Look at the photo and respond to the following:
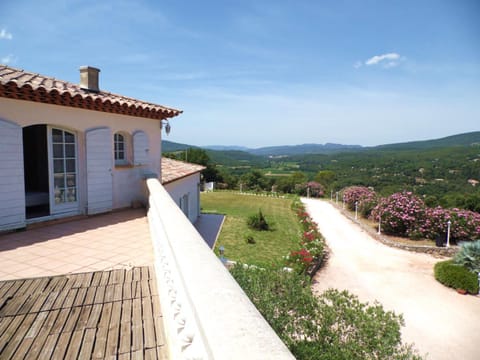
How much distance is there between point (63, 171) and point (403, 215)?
60.1 feet

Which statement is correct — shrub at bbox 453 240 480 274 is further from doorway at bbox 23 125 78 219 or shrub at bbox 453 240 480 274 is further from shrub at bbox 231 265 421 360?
doorway at bbox 23 125 78 219

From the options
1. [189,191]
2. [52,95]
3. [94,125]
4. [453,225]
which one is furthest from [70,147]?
[453,225]

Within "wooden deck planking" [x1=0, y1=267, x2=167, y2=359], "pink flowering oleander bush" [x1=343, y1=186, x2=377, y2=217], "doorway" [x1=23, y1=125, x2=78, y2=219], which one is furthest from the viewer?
"pink flowering oleander bush" [x1=343, y1=186, x2=377, y2=217]

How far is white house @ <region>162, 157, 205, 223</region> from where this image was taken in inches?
492

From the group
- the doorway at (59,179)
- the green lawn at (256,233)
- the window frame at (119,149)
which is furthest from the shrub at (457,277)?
the doorway at (59,179)

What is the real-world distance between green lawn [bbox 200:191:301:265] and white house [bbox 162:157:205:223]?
7.56ft

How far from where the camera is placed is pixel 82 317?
9.55ft

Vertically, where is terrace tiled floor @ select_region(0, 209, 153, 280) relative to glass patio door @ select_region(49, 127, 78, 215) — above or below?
below

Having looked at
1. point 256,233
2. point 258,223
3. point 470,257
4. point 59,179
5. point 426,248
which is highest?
point 59,179

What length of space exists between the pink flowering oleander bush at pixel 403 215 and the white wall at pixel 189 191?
11.9 meters

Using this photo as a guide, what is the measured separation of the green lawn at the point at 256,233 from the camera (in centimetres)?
1384

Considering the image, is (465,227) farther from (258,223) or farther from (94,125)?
(94,125)

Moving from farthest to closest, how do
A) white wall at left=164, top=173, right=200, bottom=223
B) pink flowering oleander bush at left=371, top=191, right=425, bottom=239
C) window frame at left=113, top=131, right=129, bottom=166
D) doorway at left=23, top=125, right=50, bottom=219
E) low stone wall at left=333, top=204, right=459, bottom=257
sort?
1. pink flowering oleander bush at left=371, top=191, right=425, bottom=239
2. low stone wall at left=333, top=204, right=459, bottom=257
3. white wall at left=164, top=173, right=200, bottom=223
4. doorway at left=23, top=125, right=50, bottom=219
5. window frame at left=113, top=131, right=129, bottom=166

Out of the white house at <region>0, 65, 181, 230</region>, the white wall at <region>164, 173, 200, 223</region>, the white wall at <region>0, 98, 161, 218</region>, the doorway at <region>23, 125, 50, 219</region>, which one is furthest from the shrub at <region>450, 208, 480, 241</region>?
the doorway at <region>23, 125, 50, 219</region>
